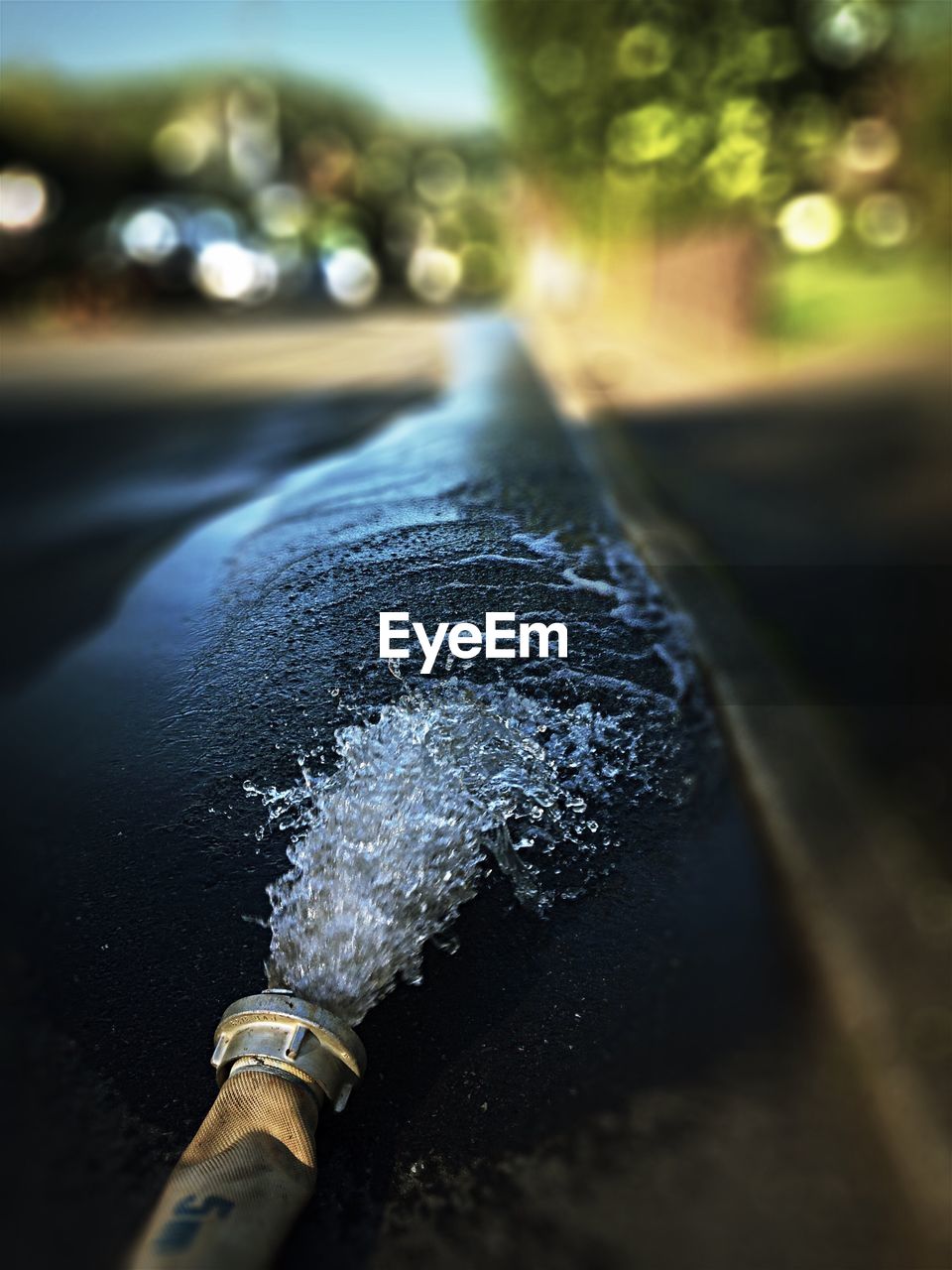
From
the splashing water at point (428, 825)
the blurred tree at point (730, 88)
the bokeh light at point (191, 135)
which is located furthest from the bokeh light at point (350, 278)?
the bokeh light at point (191, 135)

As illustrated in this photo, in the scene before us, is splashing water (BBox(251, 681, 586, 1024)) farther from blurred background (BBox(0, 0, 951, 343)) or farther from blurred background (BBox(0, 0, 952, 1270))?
blurred background (BBox(0, 0, 951, 343))

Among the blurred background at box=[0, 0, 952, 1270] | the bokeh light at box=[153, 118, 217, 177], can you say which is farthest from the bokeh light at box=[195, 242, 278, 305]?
the bokeh light at box=[153, 118, 217, 177]

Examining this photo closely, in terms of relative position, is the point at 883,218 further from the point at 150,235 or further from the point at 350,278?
the point at 150,235

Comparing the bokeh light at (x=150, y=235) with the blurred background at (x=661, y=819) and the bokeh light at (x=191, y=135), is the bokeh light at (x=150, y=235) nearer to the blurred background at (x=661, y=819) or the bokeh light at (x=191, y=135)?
the blurred background at (x=661, y=819)

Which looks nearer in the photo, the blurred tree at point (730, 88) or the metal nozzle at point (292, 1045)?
the metal nozzle at point (292, 1045)

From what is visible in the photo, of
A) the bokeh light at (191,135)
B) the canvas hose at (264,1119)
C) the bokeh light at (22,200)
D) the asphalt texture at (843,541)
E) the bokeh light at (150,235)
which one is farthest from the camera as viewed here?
the bokeh light at (191,135)

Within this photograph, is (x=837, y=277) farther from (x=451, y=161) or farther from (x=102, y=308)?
(x=451, y=161)

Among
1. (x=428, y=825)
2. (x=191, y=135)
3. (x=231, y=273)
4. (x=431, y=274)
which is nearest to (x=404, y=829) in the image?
(x=428, y=825)

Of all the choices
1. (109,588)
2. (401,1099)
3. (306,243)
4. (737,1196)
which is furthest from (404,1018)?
(306,243)
